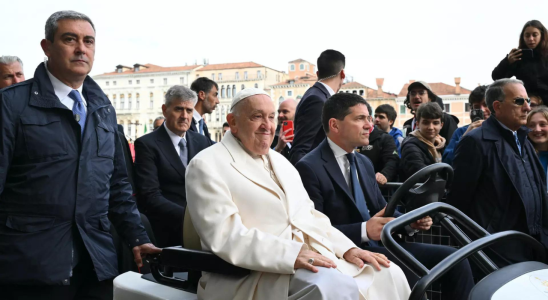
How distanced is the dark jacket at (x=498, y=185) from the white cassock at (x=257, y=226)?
1.49 metres

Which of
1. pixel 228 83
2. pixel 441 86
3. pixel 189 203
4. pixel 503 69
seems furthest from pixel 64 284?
pixel 228 83

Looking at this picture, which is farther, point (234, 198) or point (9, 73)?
point (9, 73)

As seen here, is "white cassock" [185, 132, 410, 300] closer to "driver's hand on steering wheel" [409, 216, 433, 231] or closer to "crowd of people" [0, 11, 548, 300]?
"crowd of people" [0, 11, 548, 300]

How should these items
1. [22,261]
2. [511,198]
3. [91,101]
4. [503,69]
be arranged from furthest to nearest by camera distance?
[503,69]
[511,198]
[91,101]
[22,261]

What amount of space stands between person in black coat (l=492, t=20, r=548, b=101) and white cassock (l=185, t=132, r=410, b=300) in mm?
4243

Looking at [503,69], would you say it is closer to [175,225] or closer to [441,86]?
[175,225]

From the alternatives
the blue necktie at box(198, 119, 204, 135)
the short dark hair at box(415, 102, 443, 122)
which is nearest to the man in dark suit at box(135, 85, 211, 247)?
the blue necktie at box(198, 119, 204, 135)

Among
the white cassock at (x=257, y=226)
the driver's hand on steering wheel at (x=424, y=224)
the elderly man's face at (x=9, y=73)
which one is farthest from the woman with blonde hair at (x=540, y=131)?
the elderly man's face at (x=9, y=73)

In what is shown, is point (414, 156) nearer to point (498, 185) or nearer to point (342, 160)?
point (498, 185)

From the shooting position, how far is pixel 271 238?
2.74 meters

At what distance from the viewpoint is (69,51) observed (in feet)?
9.39

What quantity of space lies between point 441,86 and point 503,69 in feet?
259

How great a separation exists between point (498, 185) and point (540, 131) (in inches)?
49.9

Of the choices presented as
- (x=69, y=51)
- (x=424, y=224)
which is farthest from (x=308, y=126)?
(x=69, y=51)
